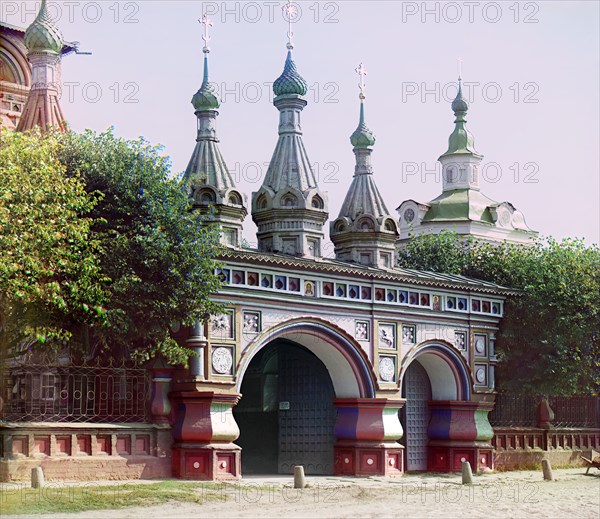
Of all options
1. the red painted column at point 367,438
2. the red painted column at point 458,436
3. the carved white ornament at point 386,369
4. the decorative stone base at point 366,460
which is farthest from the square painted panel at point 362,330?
the red painted column at point 458,436

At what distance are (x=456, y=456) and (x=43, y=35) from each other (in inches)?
671

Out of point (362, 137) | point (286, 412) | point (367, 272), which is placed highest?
point (362, 137)

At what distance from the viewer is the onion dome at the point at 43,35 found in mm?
32062

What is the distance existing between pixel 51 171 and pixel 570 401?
70.3 feet

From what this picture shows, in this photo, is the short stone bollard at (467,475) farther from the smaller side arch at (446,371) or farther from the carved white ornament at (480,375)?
the carved white ornament at (480,375)

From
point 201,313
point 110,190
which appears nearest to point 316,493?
point 201,313

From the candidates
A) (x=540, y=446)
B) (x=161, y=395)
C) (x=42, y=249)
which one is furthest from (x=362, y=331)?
(x=42, y=249)

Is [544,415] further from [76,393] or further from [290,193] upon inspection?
[76,393]

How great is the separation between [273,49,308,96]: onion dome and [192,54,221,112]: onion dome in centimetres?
215

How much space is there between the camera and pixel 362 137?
1355 inches

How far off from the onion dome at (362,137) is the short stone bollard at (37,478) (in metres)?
16.4

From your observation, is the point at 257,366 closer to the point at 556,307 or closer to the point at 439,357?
the point at 439,357

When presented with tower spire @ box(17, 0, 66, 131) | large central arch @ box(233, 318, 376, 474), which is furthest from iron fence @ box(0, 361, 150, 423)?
tower spire @ box(17, 0, 66, 131)

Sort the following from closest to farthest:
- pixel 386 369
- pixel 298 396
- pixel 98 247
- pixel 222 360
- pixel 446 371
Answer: pixel 98 247, pixel 222 360, pixel 386 369, pixel 298 396, pixel 446 371
